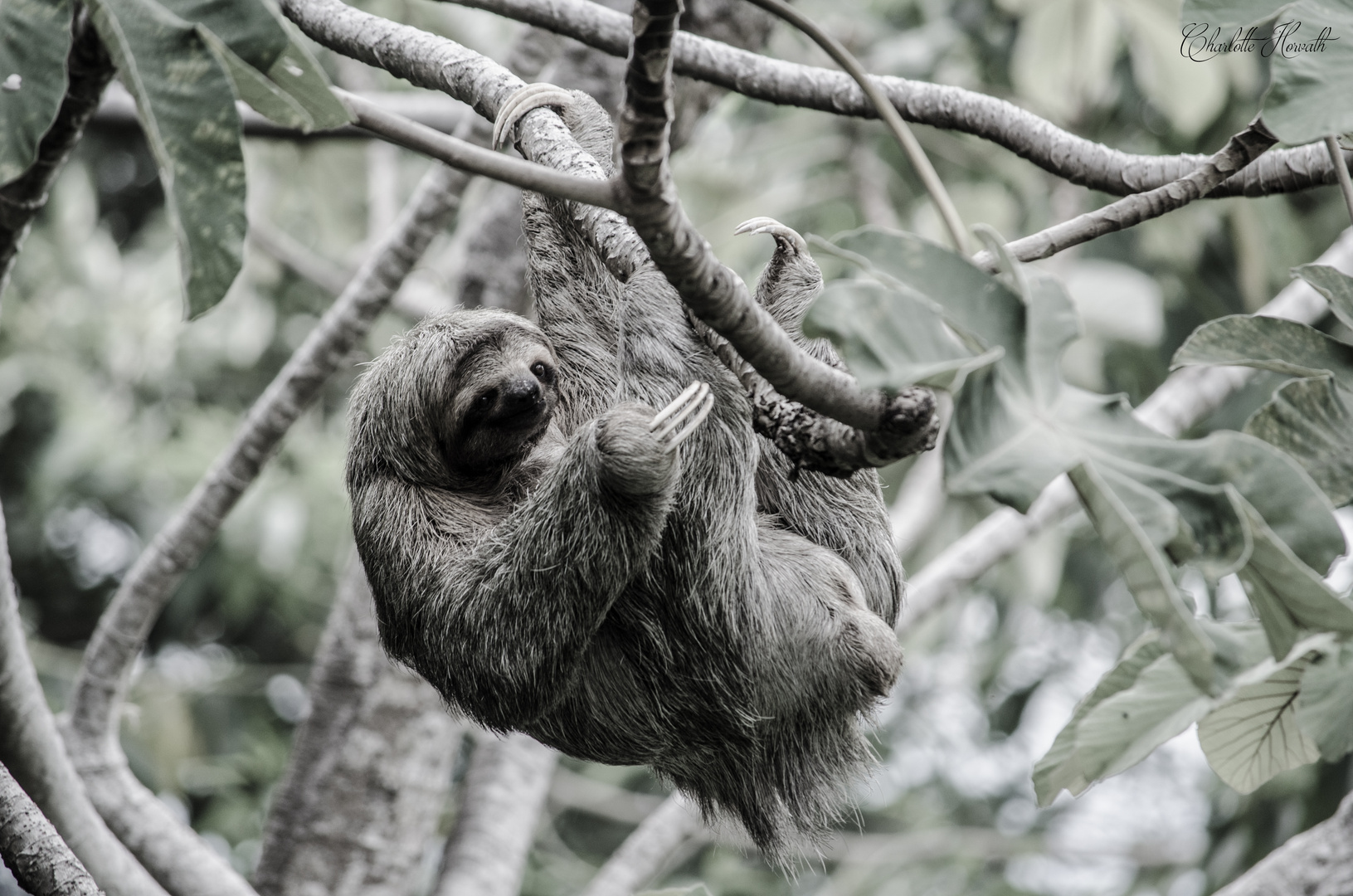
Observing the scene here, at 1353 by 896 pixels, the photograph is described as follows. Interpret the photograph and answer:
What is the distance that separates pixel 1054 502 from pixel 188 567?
145 inches

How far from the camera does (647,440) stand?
7.61ft

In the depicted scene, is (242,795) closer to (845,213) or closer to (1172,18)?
(845,213)

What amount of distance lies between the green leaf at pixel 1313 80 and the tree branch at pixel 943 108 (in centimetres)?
106

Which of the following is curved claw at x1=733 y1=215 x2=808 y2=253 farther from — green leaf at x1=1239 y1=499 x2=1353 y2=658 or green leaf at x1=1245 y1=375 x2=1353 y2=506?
green leaf at x1=1239 y1=499 x2=1353 y2=658

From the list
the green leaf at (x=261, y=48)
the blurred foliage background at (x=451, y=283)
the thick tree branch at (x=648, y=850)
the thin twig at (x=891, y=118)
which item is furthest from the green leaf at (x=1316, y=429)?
the blurred foliage background at (x=451, y=283)

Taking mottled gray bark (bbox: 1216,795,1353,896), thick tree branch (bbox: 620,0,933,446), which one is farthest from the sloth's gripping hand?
mottled gray bark (bbox: 1216,795,1353,896)

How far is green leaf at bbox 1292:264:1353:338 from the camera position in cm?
215

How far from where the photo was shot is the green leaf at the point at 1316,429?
6.70 ft

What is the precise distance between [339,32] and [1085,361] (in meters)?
5.01

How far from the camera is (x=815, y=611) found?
9.19 ft

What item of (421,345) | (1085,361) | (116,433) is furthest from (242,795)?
(1085,361)

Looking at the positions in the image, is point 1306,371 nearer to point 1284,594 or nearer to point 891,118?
point 1284,594

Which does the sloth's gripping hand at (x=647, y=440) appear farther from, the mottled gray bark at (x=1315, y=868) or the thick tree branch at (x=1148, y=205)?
the mottled gray bark at (x=1315, y=868)

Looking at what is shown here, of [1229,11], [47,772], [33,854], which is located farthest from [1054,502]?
[33,854]
